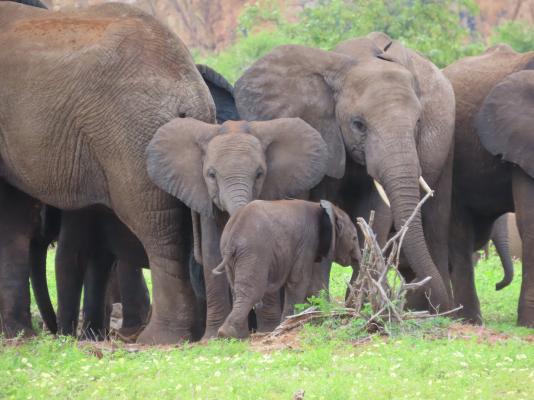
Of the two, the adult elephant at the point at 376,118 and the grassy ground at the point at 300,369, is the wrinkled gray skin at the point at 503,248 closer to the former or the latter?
the adult elephant at the point at 376,118

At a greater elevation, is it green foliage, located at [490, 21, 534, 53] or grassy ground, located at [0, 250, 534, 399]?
green foliage, located at [490, 21, 534, 53]

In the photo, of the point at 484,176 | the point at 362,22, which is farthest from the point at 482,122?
the point at 362,22

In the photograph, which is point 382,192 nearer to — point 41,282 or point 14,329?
point 14,329

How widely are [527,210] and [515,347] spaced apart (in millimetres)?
2512

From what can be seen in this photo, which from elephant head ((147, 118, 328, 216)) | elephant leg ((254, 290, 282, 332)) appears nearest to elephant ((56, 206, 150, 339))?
elephant head ((147, 118, 328, 216))

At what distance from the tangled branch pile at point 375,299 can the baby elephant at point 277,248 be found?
0.28 meters

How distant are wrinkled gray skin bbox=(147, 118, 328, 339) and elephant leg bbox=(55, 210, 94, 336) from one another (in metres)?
A: 1.64

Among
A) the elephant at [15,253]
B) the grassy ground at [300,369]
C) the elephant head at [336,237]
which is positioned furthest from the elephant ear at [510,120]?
the elephant at [15,253]

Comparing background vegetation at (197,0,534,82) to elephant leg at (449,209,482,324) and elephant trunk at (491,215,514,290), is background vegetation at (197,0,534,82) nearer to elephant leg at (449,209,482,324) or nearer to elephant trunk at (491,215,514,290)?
elephant trunk at (491,215,514,290)

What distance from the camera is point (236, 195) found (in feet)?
28.7

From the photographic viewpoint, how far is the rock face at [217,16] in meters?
45.1

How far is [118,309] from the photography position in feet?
42.2

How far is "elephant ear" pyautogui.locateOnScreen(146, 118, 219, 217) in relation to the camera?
30.1 ft

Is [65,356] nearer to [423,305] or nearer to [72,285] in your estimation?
[72,285]
